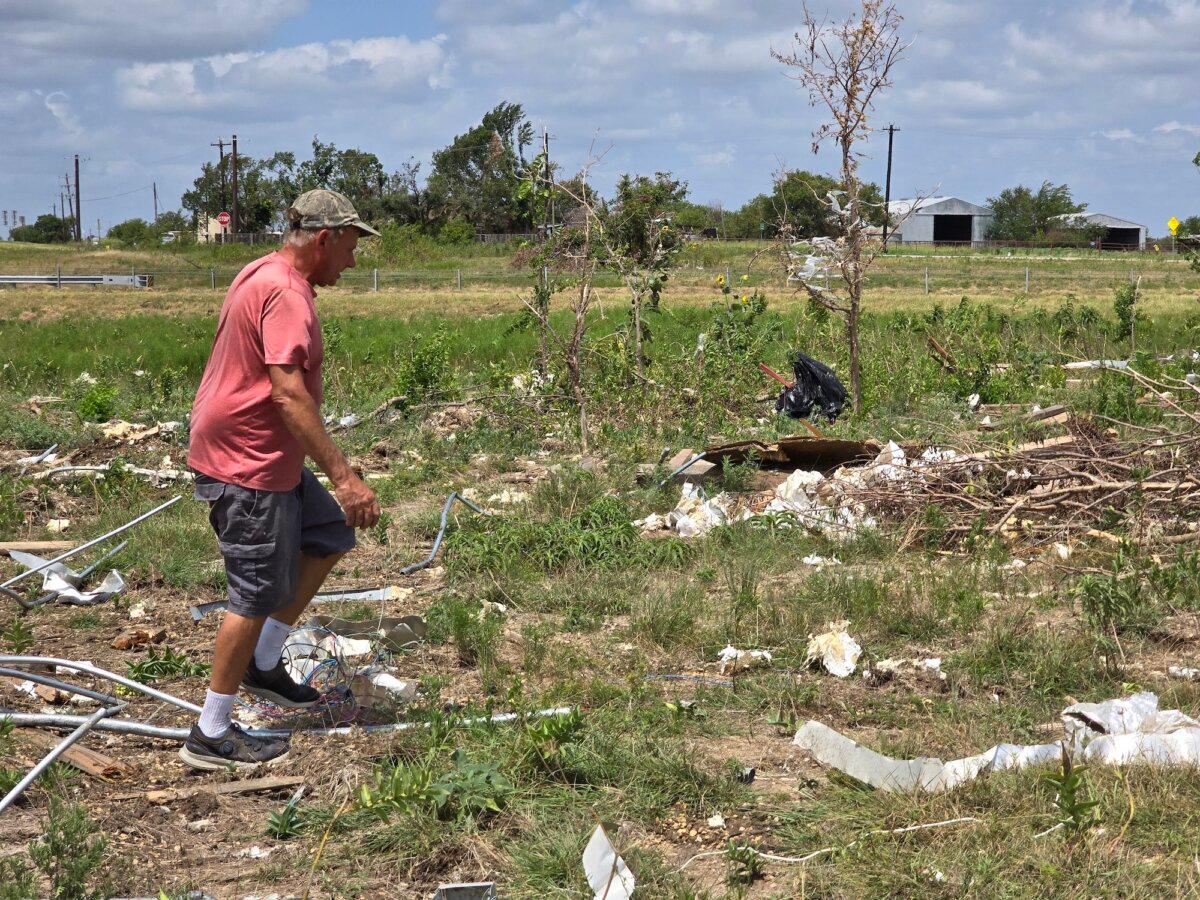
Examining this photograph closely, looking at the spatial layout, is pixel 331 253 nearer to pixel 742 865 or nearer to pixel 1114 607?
pixel 742 865

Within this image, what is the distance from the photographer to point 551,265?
9.41 metres

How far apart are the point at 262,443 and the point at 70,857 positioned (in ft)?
4.16

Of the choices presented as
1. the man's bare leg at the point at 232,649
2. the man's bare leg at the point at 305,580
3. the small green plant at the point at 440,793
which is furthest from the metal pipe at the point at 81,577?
the small green plant at the point at 440,793

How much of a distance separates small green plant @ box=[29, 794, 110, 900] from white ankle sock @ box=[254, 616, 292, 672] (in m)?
0.90

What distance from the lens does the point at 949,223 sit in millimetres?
83938

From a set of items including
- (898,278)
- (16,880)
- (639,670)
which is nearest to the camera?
(16,880)

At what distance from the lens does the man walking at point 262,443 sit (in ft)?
11.8

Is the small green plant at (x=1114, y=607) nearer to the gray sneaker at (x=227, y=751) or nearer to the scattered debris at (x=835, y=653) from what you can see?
the scattered debris at (x=835, y=653)

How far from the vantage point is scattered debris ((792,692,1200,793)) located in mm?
3396

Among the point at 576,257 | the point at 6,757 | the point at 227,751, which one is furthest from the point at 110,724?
the point at 576,257

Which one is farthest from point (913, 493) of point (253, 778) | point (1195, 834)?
point (253, 778)

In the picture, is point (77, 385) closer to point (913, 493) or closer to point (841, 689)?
point (913, 493)

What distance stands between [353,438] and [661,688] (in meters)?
5.96

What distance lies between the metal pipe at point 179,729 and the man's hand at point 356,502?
0.73 meters
